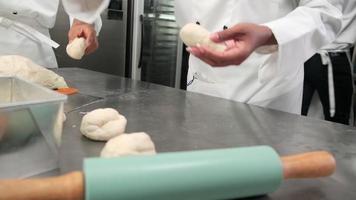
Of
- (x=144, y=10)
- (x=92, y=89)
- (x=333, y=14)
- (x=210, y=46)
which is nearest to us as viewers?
(x=210, y=46)

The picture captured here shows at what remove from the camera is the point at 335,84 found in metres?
1.54

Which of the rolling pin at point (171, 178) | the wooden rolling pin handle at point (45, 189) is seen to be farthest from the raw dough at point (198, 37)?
the wooden rolling pin handle at point (45, 189)

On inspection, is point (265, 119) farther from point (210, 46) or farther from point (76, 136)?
point (76, 136)

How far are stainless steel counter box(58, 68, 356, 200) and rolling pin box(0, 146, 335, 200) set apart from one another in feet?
0.16

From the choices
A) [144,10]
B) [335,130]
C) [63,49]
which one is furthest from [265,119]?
[144,10]

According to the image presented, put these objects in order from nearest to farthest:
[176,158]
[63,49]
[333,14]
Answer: [176,158]
[333,14]
[63,49]

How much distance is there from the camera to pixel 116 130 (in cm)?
66

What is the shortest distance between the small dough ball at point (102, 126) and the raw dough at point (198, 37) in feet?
0.78

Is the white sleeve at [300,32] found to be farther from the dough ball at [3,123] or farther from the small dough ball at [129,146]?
Answer: the dough ball at [3,123]

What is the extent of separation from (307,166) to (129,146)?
223mm

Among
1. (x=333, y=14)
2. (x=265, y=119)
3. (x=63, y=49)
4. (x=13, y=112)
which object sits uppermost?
(x=333, y=14)

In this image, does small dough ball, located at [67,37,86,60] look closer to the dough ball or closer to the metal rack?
the dough ball

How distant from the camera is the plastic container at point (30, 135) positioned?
19.1 inches

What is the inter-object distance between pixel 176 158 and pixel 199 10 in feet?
2.35
